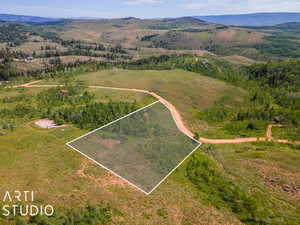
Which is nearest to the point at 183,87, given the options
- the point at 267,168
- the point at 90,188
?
the point at 267,168

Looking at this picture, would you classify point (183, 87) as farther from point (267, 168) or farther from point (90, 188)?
point (90, 188)

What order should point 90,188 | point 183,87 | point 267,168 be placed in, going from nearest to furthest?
point 90,188, point 267,168, point 183,87

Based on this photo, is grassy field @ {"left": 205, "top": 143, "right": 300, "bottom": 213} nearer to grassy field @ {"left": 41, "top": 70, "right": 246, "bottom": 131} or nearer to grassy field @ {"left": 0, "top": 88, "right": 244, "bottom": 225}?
grassy field @ {"left": 0, "top": 88, "right": 244, "bottom": 225}

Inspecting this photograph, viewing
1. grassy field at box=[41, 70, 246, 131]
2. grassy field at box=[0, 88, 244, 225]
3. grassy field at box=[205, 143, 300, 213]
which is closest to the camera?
grassy field at box=[0, 88, 244, 225]

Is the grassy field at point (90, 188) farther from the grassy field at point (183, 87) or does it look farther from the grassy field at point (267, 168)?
the grassy field at point (183, 87)

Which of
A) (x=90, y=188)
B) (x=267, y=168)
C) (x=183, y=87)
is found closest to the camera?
(x=90, y=188)

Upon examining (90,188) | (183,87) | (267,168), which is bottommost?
(267,168)

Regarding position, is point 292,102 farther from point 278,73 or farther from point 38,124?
point 38,124

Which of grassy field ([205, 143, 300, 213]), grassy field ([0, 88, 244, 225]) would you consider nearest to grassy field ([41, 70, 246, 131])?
grassy field ([205, 143, 300, 213])

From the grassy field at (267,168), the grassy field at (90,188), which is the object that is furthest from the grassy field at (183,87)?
the grassy field at (90,188)
